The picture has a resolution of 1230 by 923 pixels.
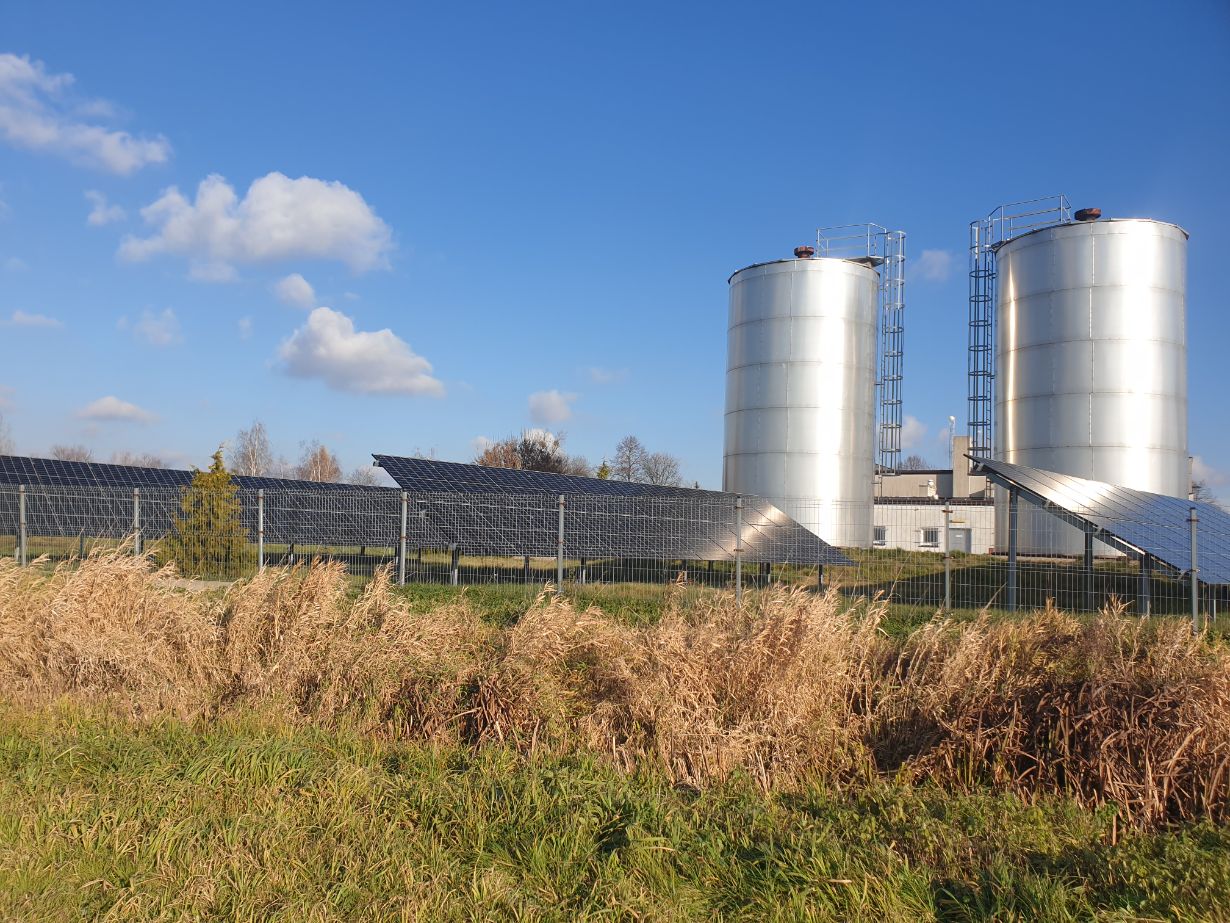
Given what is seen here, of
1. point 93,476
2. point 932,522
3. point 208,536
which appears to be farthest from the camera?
point 932,522

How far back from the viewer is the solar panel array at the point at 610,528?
45.5 ft

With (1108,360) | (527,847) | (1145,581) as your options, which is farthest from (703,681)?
(1108,360)

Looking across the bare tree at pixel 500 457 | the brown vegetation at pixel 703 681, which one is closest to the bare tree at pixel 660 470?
the bare tree at pixel 500 457

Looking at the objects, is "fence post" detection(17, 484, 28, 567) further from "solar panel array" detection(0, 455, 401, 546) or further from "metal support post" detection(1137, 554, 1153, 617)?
"metal support post" detection(1137, 554, 1153, 617)

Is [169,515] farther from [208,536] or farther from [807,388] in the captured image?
[807,388]

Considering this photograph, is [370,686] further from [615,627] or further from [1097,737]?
[1097,737]

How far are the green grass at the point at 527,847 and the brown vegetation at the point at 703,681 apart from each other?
40cm

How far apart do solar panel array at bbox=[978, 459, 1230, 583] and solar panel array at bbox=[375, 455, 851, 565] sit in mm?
3200

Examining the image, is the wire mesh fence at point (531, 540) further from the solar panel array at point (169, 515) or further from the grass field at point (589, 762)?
the grass field at point (589, 762)

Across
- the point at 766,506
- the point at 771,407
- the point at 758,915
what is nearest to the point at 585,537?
the point at 766,506

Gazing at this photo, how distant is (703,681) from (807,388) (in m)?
22.0

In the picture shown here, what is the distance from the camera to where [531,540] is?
45.9 ft

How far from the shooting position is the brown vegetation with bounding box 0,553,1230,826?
5113 millimetres

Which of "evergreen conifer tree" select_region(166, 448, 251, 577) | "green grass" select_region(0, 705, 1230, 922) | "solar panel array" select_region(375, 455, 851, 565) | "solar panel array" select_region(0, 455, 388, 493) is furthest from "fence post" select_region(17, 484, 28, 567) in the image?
"green grass" select_region(0, 705, 1230, 922)
